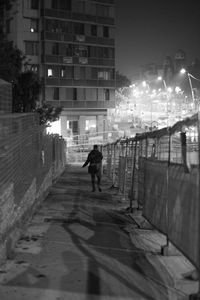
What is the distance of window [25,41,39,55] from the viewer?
2793 inches

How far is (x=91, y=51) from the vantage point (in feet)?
247

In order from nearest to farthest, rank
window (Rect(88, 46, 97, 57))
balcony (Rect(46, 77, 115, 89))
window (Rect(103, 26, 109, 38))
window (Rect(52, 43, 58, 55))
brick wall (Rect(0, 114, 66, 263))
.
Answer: brick wall (Rect(0, 114, 66, 263))
balcony (Rect(46, 77, 115, 89))
window (Rect(52, 43, 58, 55))
window (Rect(88, 46, 97, 57))
window (Rect(103, 26, 109, 38))

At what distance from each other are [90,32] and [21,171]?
67.7 metres

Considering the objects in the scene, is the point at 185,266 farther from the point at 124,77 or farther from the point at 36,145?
the point at 124,77

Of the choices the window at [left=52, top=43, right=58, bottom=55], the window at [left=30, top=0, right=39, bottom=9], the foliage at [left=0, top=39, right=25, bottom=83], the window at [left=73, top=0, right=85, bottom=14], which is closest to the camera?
the foliage at [left=0, top=39, right=25, bottom=83]

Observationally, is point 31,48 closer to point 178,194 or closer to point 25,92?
point 25,92

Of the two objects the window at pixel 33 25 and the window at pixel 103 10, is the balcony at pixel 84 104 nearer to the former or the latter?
the window at pixel 33 25

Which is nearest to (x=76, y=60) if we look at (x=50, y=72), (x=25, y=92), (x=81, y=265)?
(x=50, y=72)

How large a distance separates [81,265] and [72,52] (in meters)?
68.4

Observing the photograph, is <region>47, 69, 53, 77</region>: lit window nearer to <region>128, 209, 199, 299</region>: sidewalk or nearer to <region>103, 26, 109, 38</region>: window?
<region>103, 26, 109, 38</region>: window

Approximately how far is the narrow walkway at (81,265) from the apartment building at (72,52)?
60.4 metres

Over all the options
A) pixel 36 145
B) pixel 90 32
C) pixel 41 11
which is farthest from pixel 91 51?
pixel 36 145

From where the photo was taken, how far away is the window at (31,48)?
70950 millimetres

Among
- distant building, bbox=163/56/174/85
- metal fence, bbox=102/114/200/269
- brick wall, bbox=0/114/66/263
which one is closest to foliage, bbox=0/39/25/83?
brick wall, bbox=0/114/66/263
